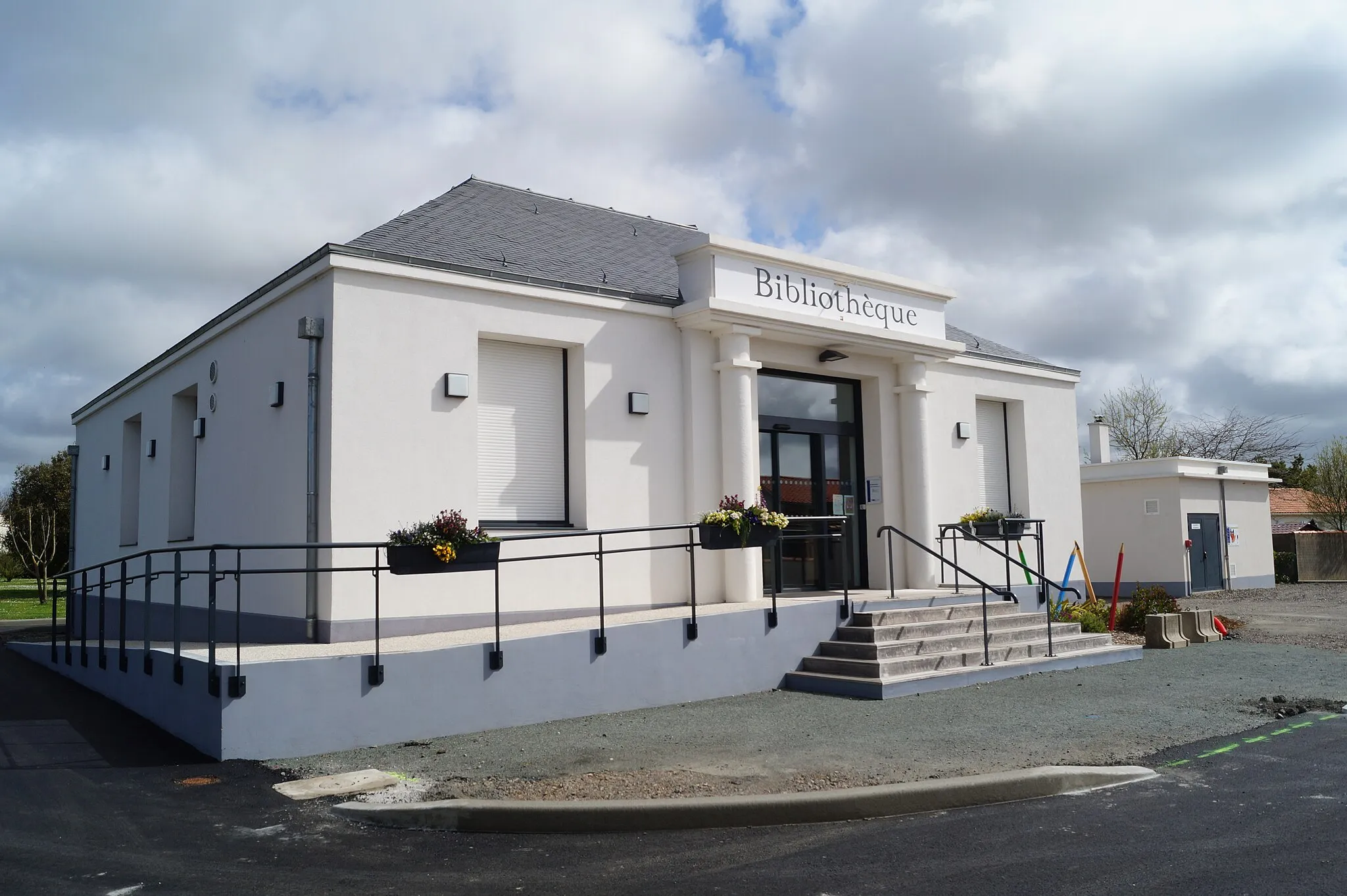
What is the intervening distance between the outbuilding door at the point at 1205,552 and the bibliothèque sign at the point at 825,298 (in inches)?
498

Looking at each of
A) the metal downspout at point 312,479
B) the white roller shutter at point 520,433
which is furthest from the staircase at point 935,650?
the metal downspout at point 312,479

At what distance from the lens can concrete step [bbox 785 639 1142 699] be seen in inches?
388

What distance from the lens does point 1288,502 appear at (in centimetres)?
4600

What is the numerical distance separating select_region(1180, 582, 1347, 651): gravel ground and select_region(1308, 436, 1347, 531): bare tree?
415 inches

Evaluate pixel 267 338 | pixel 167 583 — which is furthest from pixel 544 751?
pixel 167 583

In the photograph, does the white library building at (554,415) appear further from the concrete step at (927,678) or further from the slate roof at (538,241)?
the concrete step at (927,678)

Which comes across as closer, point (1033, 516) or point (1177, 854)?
point (1177, 854)

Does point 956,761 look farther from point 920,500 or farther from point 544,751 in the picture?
point 920,500

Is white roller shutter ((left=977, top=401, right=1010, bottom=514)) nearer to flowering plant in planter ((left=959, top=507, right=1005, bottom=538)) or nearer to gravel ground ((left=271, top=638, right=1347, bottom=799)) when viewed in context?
flowering plant in planter ((left=959, top=507, right=1005, bottom=538))

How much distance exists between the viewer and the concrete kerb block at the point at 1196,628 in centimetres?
1434

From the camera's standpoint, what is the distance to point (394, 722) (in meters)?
7.98

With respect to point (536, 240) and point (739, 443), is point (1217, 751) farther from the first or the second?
point (536, 240)

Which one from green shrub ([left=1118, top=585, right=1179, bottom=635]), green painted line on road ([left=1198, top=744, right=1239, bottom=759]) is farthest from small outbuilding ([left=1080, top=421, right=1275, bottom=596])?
green painted line on road ([left=1198, top=744, right=1239, bottom=759])

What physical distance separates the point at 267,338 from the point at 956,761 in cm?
859
